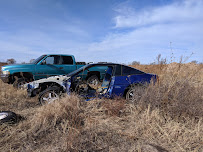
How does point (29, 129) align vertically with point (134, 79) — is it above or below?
below

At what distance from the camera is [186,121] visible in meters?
2.79

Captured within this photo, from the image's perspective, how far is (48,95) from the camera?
151 inches

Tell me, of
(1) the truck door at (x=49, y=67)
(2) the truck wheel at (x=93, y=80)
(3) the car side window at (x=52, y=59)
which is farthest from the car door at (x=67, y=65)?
(2) the truck wheel at (x=93, y=80)

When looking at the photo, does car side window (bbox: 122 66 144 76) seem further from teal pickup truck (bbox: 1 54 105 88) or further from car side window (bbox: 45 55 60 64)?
car side window (bbox: 45 55 60 64)

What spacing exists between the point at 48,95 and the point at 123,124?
245 centimetres

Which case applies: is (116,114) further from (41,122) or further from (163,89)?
(41,122)

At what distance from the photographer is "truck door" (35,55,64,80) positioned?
262 inches

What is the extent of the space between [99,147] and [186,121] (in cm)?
211

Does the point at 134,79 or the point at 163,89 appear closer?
the point at 163,89

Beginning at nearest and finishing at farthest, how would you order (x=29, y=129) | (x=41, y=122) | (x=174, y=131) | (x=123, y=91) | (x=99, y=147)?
(x=99, y=147) < (x=174, y=131) < (x=29, y=129) < (x=41, y=122) < (x=123, y=91)

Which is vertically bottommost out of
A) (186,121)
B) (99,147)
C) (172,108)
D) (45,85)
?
(99,147)

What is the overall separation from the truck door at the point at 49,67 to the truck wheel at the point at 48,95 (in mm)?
3099

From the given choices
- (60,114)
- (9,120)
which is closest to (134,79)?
(60,114)

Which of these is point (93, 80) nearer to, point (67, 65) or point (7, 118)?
point (67, 65)
